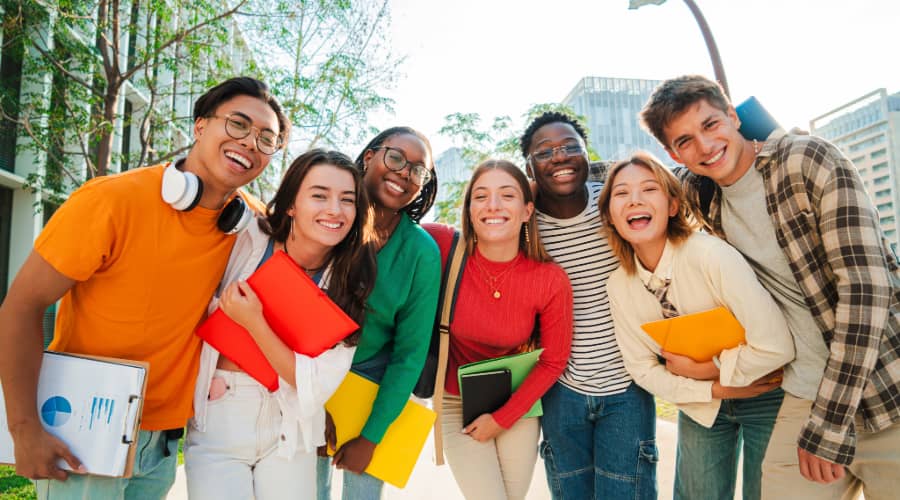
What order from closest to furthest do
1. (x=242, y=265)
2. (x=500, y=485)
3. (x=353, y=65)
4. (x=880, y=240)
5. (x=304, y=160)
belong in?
1. (x=880, y=240)
2. (x=242, y=265)
3. (x=304, y=160)
4. (x=500, y=485)
5. (x=353, y=65)

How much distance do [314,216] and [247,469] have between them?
1208mm

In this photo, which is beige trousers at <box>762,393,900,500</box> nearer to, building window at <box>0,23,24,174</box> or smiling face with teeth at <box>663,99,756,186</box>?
smiling face with teeth at <box>663,99,756,186</box>

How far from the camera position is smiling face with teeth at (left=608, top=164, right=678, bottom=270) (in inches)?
103

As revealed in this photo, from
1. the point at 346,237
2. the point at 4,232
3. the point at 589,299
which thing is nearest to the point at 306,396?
the point at 346,237

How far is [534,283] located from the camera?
9.18 feet

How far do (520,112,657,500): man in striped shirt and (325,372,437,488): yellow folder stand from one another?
0.77 meters

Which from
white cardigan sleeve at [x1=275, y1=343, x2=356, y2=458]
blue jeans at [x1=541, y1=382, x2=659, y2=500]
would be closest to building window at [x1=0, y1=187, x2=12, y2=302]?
→ white cardigan sleeve at [x1=275, y1=343, x2=356, y2=458]

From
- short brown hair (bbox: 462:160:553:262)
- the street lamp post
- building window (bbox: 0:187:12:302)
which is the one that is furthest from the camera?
building window (bbox: 0:187:12:302)

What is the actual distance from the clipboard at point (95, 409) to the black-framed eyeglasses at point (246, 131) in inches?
44.6

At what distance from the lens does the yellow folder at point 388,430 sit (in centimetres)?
258

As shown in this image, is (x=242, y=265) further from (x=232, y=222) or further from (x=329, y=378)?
(x=329, y=378)

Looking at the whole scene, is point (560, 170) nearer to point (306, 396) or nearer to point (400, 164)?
point (400, 164)

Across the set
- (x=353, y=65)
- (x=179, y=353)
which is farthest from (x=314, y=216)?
(x=353, y=65)

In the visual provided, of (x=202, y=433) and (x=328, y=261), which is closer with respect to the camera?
(x=202, y=433)
